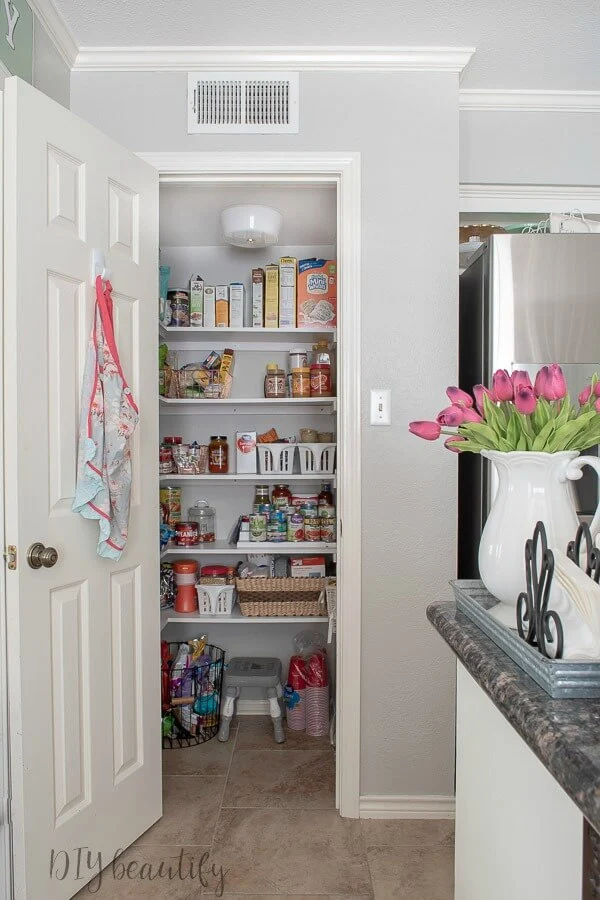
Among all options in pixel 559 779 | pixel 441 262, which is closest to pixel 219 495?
pixel 441 262

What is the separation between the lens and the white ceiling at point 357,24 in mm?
1829

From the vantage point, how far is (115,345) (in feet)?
5.87

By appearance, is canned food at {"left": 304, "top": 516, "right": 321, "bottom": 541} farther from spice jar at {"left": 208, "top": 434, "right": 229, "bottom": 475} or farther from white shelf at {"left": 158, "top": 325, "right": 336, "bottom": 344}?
white shelf at {"left": 158, "top": 325, "right": 336, "bottom": 344}

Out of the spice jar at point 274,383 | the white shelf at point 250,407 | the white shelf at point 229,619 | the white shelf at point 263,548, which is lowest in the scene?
the white shelf at point 229,619

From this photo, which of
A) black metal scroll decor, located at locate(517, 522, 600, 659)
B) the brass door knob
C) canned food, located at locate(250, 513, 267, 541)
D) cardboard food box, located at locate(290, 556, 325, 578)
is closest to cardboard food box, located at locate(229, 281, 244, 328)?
canned food, located at locate(250, 513, 267, 541)

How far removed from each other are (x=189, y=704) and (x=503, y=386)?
2.33 metres

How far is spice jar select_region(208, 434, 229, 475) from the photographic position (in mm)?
2883

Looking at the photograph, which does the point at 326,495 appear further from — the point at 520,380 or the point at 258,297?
the point at 520,380

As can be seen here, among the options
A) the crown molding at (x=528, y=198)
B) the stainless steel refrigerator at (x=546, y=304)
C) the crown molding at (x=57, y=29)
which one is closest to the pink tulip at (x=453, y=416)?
the stainless steel refrigerator at (x=546, y=304)

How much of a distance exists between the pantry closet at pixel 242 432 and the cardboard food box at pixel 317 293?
23 millimetres

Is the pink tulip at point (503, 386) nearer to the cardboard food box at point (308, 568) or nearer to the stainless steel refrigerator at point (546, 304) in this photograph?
the stainless steel refrigerator at point (546, 304)

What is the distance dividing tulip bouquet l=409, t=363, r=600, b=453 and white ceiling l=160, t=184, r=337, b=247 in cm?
152

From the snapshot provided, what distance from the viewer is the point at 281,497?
2896 mm

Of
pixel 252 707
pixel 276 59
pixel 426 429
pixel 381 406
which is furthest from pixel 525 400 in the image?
pixel 252 707
